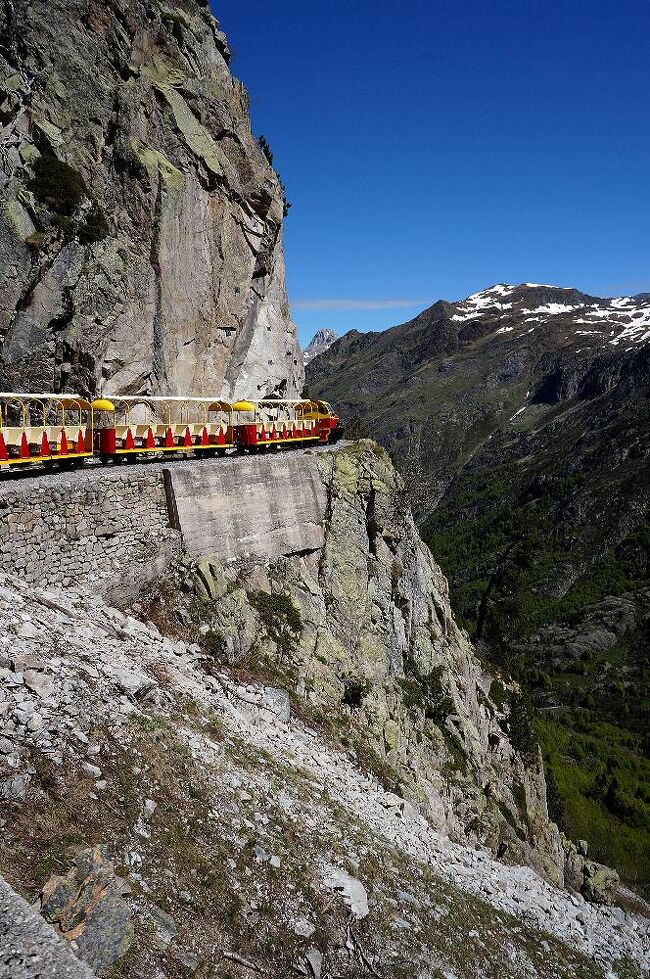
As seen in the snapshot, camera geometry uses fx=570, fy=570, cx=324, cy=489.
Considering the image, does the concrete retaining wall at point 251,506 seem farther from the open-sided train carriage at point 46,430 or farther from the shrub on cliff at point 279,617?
the open-sided train carriage at point 46,430

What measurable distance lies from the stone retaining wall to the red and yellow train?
2102 mm

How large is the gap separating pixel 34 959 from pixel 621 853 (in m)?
81.4

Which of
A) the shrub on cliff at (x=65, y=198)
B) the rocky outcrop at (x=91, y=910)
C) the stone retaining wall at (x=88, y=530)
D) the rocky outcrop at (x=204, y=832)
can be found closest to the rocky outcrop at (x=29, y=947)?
the rocky outcrop at (x=204, y=832)

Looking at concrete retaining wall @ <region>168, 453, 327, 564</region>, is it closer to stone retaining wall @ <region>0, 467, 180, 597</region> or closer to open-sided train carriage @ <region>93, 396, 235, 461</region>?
stone retaining wall @ <region>0, 467, 180, 597</region>

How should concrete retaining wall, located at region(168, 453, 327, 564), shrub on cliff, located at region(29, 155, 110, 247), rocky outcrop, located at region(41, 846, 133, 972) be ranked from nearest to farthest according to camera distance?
rocky outcrop, located at region(41, 846, 133, 972)
concrete retaining wall, located at region(168, 453, 327, 564)
shrub on cliff, located at region(29, 155, 110, 247)

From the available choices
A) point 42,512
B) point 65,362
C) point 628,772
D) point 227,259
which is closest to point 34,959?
point 42,512

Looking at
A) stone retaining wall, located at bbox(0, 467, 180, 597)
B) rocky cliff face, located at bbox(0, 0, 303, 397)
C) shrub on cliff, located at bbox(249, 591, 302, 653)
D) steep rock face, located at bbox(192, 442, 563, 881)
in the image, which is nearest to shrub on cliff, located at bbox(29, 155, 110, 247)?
rocky cliff face, located at bbox(0, 0, 303, 397)

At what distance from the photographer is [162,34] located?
37.7 meters

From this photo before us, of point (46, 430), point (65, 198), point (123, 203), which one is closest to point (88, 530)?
point (46, 430)

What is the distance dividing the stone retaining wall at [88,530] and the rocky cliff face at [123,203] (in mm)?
12867

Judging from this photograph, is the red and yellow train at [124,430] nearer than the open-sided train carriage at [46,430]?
No

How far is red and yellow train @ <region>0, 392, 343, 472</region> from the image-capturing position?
21953 mm

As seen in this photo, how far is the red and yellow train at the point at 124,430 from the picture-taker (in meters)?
22.0

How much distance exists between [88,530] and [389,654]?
18.1 m
